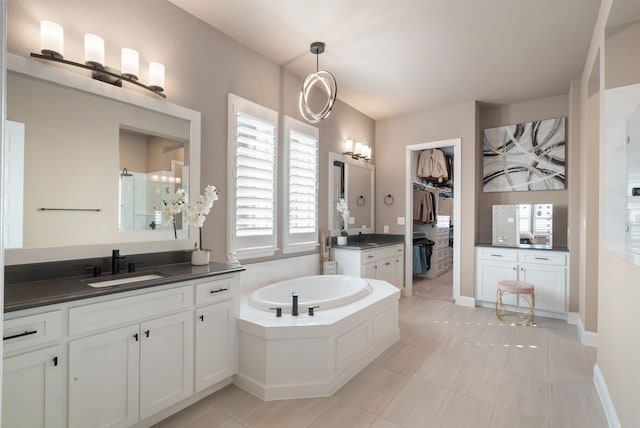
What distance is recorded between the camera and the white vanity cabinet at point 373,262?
13.3 feet

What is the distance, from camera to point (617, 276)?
6.24 feet

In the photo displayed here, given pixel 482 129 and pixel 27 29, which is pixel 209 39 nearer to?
pixel 27 29

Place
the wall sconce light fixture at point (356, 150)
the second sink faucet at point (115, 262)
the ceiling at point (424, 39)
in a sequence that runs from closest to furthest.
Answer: the second sink faucet at point (115, 262), the ceiling at point (424, 39), the wall sconce light fixture at point (356, 150)

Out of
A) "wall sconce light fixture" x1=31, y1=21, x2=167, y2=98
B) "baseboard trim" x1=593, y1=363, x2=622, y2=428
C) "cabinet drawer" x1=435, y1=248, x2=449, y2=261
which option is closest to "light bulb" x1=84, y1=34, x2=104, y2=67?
"wall sconce light fixture" x1=31, y1=21, x2=167, y2=98

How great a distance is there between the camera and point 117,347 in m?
1.70

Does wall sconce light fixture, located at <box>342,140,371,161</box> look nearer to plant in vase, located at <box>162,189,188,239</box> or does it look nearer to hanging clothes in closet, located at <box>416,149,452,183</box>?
hanging clothes in closet, located at <box>416,149,452,183</box>

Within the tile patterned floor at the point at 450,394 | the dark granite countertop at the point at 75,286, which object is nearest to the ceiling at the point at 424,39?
the dark granite countertop at the point at 75,286

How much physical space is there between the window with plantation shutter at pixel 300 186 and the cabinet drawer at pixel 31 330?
2.21 metres

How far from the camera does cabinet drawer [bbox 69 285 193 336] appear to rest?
1574 millimetres

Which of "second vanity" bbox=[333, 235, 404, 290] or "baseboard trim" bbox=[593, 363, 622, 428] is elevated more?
"second vanity" bbox=[333, 235, 404, 290]

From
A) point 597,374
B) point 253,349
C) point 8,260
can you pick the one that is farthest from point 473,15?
point 8,260

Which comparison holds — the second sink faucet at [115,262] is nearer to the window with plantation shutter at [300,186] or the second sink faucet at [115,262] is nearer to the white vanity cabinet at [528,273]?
the window with plantation shutter at [300,186]

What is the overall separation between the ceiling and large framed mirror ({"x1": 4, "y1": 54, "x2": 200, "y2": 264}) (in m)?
1.10

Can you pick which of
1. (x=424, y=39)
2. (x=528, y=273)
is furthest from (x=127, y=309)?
(x=528, y=273)
